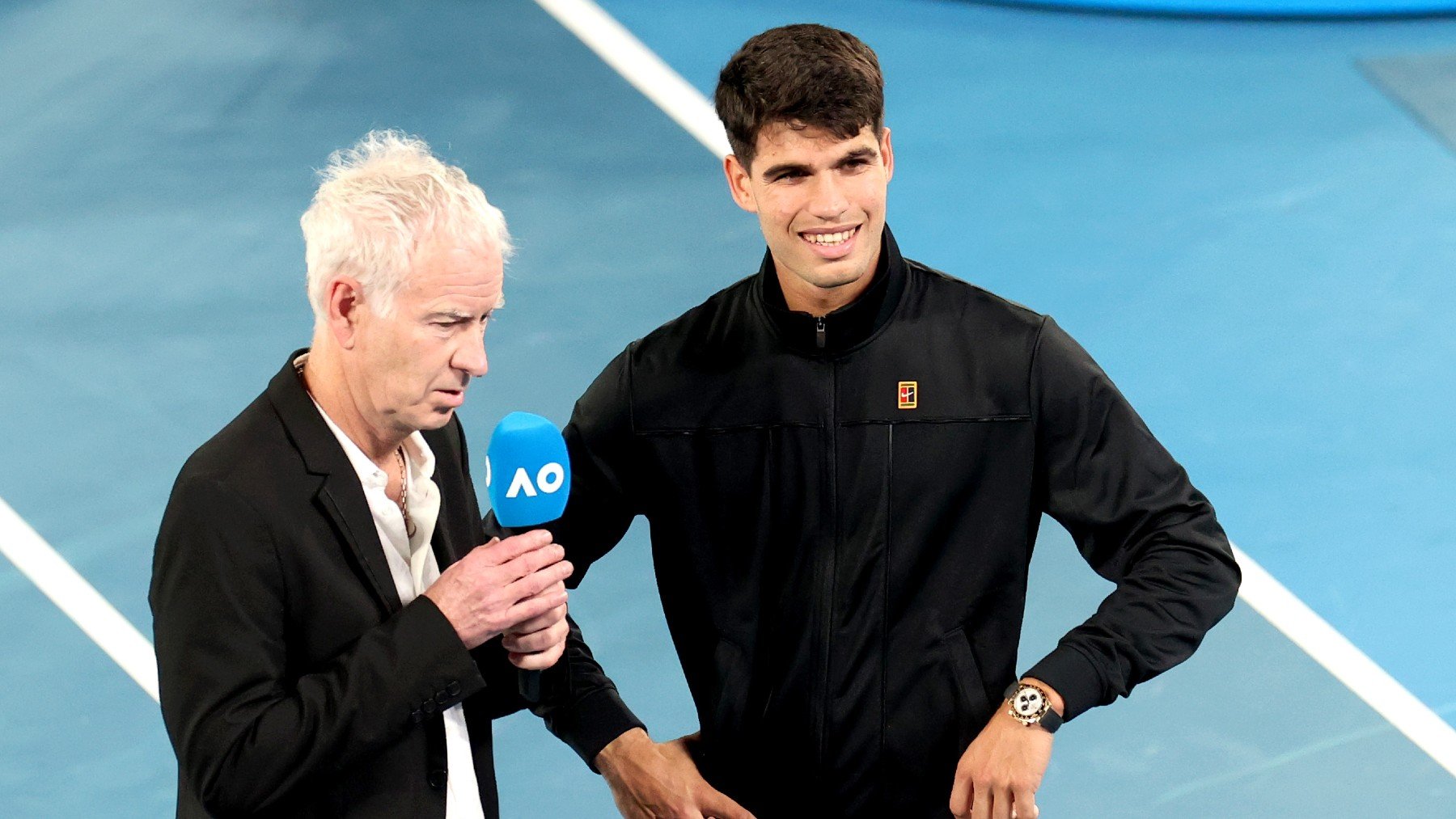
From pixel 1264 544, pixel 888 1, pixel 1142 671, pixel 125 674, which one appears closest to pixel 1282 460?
pixel 1264 544

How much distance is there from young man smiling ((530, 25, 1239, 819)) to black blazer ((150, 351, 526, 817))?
72cm

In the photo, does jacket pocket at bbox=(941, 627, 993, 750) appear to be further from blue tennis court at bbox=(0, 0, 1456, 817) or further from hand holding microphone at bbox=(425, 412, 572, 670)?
hand holding microphone at bbox=(425, 412, 572, 670)

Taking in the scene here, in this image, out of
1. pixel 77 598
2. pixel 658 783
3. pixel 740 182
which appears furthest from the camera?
pixel 77 598

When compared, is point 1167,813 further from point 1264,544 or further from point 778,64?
point 778,64

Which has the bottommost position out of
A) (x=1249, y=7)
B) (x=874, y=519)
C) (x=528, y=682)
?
(x=528, y=682)

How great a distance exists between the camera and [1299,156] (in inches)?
350

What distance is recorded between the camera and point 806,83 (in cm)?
322

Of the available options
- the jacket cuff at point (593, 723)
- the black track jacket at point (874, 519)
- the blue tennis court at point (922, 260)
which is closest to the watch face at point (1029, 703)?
the black track jacket at point (874, 519)

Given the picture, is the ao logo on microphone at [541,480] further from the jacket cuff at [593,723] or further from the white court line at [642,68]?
the white court line at [642,68]

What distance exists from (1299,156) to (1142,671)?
20.7ft

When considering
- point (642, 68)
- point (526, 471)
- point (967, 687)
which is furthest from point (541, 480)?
point (642, 68)

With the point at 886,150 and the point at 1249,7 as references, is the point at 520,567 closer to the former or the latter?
the point at 886,150

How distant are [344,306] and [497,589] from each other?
501 millimetres

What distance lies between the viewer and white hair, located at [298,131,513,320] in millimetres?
2684
